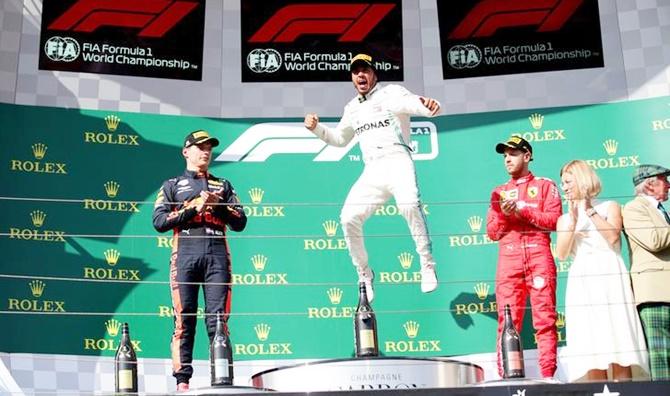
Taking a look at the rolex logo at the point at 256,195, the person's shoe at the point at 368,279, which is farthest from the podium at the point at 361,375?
the rolex logo at the point at 256,195

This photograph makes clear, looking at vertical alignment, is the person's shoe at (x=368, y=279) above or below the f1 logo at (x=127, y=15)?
below

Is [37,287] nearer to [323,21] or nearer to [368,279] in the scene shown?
[368,279]

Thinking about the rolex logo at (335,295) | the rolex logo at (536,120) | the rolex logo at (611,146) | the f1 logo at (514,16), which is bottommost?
the rolex logo at (335,295)

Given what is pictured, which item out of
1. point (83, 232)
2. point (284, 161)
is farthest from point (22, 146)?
point (284, 161)

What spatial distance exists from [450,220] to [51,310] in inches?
103

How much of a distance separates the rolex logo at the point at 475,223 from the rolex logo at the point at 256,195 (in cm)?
138

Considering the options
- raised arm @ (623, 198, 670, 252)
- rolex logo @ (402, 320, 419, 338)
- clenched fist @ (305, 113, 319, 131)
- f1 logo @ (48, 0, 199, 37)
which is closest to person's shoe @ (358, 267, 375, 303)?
rolex logo @ (402, 320, 419, 338)

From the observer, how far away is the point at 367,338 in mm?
5957

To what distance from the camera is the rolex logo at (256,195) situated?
8.28 m

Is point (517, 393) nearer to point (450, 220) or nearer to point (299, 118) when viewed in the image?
point (450, 220)

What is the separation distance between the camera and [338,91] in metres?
8.74

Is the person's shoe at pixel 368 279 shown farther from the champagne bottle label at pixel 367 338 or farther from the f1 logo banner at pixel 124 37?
the f1 logo banner at pixel 124 37

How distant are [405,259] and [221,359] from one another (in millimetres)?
2746

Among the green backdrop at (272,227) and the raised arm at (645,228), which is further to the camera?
the green backdrop at (272,227)
